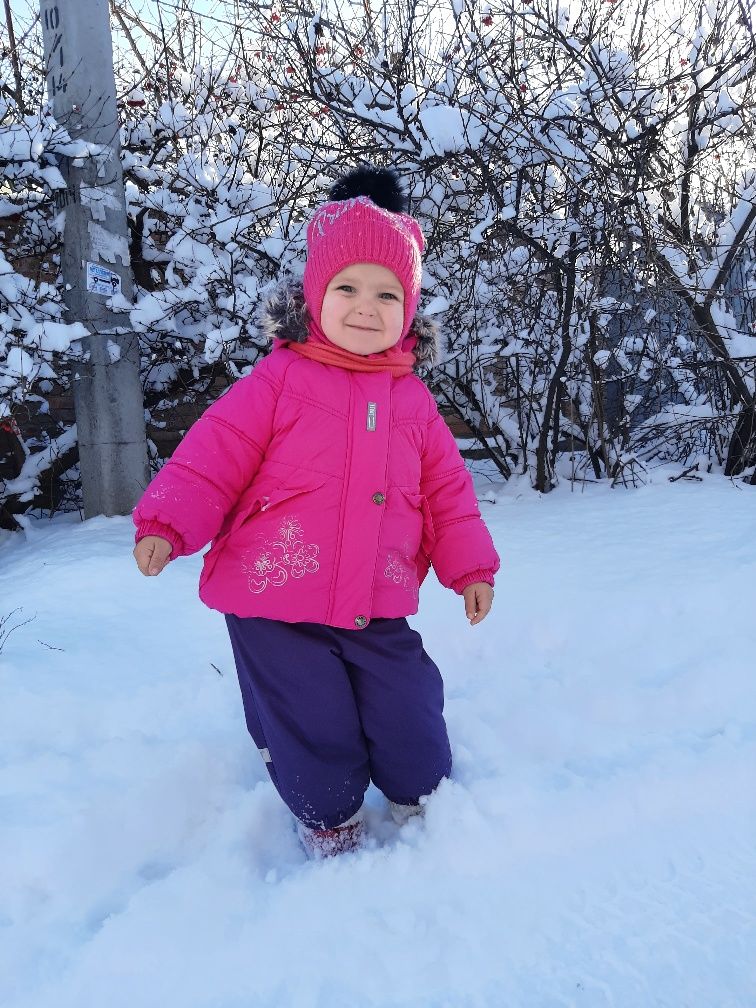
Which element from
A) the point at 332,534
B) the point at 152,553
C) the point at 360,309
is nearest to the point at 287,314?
the point at 360,309

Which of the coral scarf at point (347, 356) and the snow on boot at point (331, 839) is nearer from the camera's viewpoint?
the snow on boot at point (331, 839)

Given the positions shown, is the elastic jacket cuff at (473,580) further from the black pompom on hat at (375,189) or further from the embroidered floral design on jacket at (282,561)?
the black pompom on hat at (375,189)

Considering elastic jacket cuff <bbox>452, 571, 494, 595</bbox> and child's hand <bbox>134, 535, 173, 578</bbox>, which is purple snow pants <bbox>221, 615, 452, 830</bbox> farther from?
child's hand <bbox>134, 535, 173, 578</bbox>

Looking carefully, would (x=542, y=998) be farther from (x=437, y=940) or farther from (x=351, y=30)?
→ (x=351, y=30)

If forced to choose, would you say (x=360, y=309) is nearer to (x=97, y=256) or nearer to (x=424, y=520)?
(x=424, y=520)

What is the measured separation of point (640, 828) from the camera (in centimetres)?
153

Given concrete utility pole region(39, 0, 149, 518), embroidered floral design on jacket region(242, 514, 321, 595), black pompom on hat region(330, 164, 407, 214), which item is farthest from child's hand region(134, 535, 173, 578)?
concrete utility pole region(39, 0, 149, 518)

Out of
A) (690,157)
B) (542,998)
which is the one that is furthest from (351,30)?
(542,998)

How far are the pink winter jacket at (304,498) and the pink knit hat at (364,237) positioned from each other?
108 mm

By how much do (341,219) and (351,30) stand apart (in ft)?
7.68

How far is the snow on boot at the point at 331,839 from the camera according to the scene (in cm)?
156

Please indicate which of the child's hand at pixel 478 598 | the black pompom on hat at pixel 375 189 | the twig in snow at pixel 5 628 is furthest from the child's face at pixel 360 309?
the twig in snow at pixel 5 628

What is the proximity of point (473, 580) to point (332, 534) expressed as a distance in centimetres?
35

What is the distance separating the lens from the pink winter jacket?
155 centimetres
